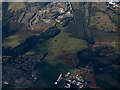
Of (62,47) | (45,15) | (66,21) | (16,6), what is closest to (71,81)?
(62,47)

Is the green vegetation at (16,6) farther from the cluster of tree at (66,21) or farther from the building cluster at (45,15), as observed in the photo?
the cluster of tree at (66,21)

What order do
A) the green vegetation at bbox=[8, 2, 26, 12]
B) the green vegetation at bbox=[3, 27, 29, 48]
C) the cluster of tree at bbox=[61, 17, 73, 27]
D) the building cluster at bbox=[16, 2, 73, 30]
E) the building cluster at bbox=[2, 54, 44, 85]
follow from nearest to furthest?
the building cluster at bbox=[2, 54, 44, 85]
the green vegetation at bbox=[3, 27, 29, 48]
the cluster of tree at bbox=[61, 17, 73, 27]
the building cluster at bbox=[16, 2, 73, 30]
the green vegetation at bbox=[8, 2, 26, 12]

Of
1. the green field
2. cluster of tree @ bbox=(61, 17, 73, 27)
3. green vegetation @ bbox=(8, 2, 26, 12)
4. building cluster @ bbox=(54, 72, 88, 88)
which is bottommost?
building cluster @ bbox=(54, 72, 88, 88)

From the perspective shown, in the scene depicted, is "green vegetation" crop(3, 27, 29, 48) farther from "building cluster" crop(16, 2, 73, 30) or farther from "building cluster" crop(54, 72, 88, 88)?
"building cluster" crop(54, 72, 88, 88)

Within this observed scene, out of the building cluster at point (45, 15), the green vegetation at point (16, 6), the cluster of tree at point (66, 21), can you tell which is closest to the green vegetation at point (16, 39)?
the building cluster at point (45, 15)

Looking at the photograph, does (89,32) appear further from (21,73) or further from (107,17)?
(21,73)

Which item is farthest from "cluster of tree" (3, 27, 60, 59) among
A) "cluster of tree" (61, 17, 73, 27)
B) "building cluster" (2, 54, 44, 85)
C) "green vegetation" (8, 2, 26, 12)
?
"green vegetation" (8, 2, 26, 12)

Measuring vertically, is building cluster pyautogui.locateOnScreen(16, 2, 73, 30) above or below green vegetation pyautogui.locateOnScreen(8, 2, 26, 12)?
below
